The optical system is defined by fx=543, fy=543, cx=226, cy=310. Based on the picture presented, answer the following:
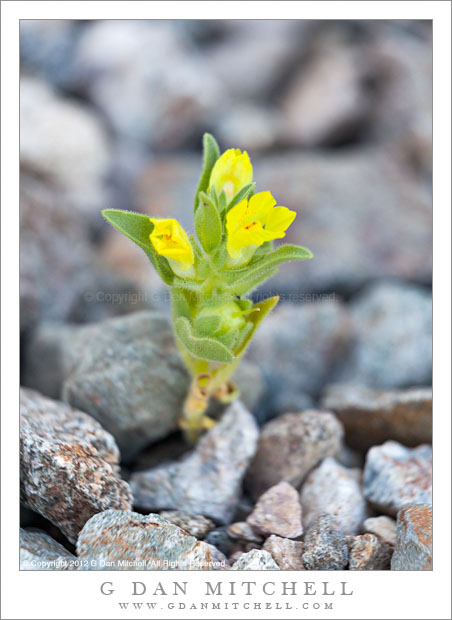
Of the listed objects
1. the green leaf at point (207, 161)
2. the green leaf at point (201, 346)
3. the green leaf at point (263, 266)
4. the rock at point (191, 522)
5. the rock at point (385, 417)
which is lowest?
the rock at point (191, 522)

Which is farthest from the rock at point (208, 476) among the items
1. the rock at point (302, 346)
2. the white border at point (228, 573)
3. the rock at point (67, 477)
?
the rock at point (302, 346)

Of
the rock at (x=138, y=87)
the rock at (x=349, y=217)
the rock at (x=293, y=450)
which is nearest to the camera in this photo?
the rock at (x=293, y=450)

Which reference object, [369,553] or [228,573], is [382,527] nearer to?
[369,553]

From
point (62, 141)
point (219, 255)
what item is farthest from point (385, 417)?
point (62, 141)

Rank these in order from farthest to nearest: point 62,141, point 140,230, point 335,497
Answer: point 62,141 < point 335,497 < point 140,230

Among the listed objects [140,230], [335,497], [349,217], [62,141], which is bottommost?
[335,497]

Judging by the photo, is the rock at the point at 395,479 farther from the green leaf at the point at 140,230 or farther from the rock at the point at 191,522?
the green leaf at the point at 140,230

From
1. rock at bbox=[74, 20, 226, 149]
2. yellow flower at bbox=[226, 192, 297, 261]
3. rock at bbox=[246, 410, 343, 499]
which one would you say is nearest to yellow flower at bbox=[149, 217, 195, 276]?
yellow flower at bbox=[226, 192, 297, 261]
